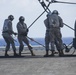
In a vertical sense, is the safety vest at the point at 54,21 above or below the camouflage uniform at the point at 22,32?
above

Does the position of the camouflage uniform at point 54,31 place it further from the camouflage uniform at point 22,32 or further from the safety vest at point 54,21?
the camouflage uniform at point 22,32

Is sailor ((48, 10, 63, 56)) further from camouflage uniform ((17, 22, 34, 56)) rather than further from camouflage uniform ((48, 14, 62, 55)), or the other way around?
camouflage uniform ((17, 22, 34, 56))

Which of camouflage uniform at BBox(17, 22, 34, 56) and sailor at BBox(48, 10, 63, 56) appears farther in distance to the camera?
camouflage uniform at BBox(17, 22, 34, 56)

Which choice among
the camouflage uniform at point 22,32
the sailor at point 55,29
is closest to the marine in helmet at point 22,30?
the camouflage uniform at point 22,32

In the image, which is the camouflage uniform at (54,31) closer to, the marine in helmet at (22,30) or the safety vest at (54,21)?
the safety vest at (54,21)

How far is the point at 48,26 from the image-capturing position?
18766 mm

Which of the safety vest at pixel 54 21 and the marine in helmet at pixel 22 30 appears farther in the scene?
the marine in helmet at pixel 22 30

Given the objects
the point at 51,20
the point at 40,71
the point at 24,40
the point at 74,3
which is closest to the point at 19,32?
the point at 24,40

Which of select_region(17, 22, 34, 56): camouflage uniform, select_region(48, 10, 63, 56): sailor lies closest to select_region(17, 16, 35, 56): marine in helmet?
select_region(17, 22, 34, 56): camouflage uniform

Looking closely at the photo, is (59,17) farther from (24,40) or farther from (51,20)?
(24,40)

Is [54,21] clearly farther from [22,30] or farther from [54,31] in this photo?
[22,30]

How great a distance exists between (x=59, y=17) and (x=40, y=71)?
7.44 m

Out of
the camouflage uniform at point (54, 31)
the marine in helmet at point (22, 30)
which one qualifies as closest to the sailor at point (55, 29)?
the camouflage uniform at point (54, 31)

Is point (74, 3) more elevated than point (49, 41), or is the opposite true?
point (74, 3)
